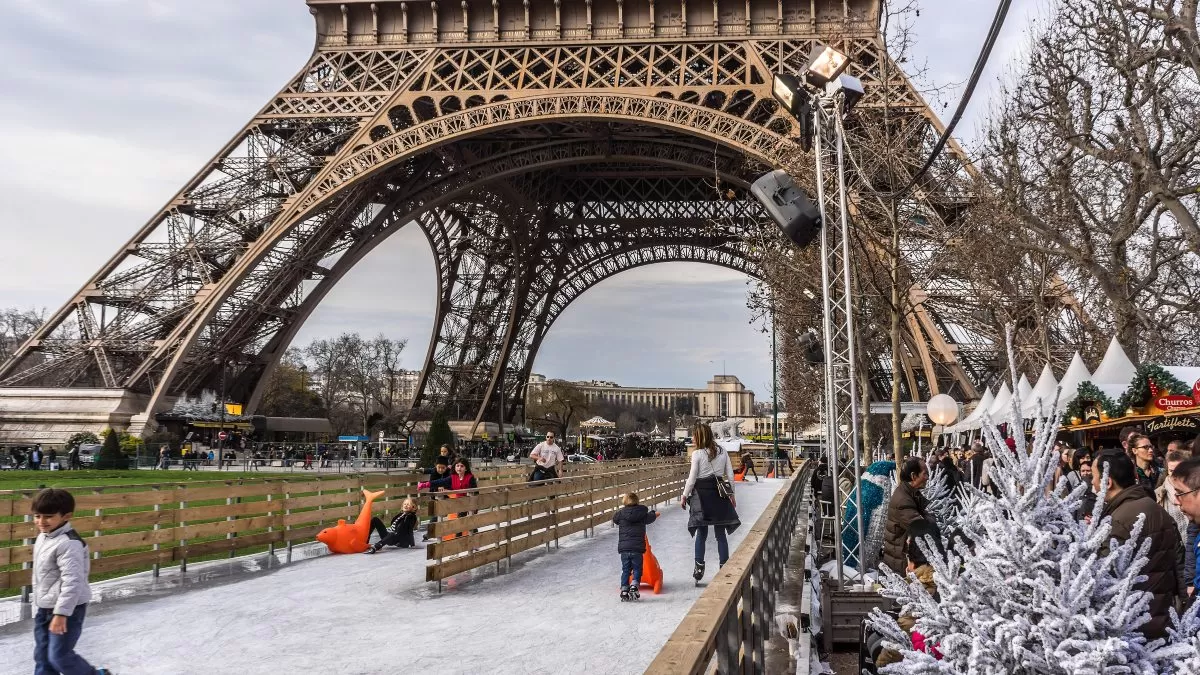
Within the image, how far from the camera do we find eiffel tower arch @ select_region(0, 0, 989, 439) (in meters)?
27.4

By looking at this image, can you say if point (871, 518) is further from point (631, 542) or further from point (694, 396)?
point (694, 396)

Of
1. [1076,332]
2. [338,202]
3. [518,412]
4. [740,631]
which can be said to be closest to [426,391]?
[518,412]

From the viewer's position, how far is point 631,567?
896cm

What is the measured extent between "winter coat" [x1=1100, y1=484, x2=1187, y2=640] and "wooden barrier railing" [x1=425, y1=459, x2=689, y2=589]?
6.62 meters

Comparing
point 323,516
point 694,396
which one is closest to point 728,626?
point 323,516

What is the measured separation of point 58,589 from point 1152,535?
5.66 m

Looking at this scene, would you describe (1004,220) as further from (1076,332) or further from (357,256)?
(357,256)

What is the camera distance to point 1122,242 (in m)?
13.7

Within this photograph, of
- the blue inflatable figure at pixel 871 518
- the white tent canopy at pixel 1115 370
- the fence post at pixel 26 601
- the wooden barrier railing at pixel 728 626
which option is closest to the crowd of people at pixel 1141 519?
the wooden barrier railing at pixel 728 626

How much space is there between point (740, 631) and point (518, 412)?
53530 mm

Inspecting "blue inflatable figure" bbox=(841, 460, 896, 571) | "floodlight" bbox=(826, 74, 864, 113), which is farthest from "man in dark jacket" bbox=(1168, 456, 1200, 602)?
"floodlight" bbox=(826, 74, 864, 113)

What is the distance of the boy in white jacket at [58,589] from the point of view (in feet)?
16.8

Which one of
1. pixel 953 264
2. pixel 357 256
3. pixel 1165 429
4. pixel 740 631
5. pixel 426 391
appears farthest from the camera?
pixel 426 391

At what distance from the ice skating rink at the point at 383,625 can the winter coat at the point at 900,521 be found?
73.9 inches
